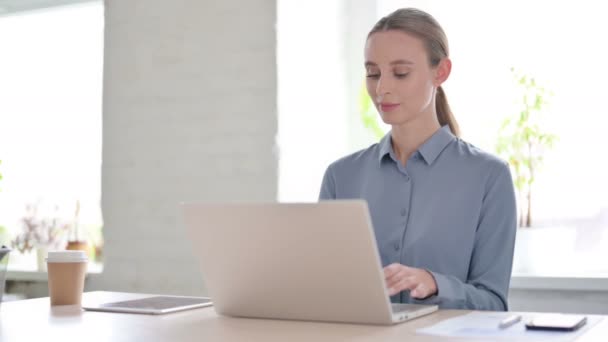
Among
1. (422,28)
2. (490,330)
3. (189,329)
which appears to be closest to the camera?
(490,330)

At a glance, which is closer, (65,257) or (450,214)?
(65,257)

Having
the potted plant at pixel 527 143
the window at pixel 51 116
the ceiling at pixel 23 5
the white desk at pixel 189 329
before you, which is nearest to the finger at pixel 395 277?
the white desk at pixel 189 329

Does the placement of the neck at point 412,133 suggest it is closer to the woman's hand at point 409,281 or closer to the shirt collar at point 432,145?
the shirt collar at point 432,145

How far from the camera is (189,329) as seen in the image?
1.65 meters

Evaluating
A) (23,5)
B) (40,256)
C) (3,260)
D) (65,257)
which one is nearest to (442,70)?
(65,257)

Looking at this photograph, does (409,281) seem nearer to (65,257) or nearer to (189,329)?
(189,329)

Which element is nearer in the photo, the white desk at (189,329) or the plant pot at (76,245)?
the white desk at (189,329)

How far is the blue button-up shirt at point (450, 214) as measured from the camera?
2.23 meters

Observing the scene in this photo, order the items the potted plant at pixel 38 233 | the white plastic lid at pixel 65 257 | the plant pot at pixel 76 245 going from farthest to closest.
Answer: the potted plant at pixel 38 233, the plant pot at pixel 76 245, the white plastic lid at pixel 65 257

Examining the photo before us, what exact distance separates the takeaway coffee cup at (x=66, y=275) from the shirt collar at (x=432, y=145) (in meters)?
0.87

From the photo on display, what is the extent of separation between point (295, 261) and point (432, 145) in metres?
0.85

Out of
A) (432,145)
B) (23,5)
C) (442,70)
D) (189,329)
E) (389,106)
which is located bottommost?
(189,329)

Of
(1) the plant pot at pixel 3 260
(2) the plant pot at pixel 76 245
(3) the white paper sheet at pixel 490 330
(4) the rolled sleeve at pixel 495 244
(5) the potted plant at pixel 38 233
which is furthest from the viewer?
(5) the potted plant at pixel 38 233

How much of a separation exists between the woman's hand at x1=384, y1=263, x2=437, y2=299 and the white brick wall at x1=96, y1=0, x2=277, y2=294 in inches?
79.0
